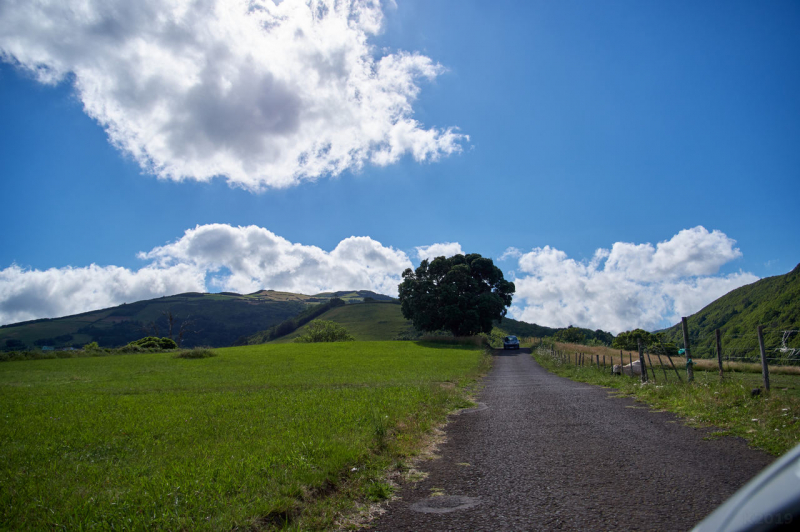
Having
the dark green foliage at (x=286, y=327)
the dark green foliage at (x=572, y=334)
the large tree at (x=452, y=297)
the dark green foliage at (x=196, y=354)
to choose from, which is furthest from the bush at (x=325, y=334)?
the dark green foliage at (x=286, y=327)

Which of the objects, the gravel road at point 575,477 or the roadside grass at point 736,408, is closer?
the gravel road at point 575,477

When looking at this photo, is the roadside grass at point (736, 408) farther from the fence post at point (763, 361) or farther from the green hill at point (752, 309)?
the green hill at point (752, 309)

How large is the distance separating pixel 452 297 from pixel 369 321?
9371 centimetres

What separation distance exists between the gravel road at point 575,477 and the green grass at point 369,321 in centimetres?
12175

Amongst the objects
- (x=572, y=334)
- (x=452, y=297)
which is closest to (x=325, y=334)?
(x=452, y=297)

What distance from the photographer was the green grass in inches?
5423

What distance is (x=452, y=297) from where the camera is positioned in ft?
217

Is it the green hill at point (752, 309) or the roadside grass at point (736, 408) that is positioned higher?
the green hill at point (752, 309)

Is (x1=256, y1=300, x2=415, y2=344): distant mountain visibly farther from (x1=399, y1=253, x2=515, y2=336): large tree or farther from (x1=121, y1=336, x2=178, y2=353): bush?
(x1=121, y1=336, x2=178, y2=353): bush

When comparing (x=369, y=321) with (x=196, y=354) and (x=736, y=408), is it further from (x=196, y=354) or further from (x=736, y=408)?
(x=736, y=408)

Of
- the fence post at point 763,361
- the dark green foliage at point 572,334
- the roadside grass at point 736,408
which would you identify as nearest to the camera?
the roadside grass at point 736,408

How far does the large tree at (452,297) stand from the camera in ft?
217

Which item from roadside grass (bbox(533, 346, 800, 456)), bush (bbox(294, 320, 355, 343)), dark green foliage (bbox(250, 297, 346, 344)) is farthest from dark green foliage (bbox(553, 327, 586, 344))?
roadside grass (bbox(533, 346, 800, 456))

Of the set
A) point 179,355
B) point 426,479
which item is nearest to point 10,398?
point 426,479
